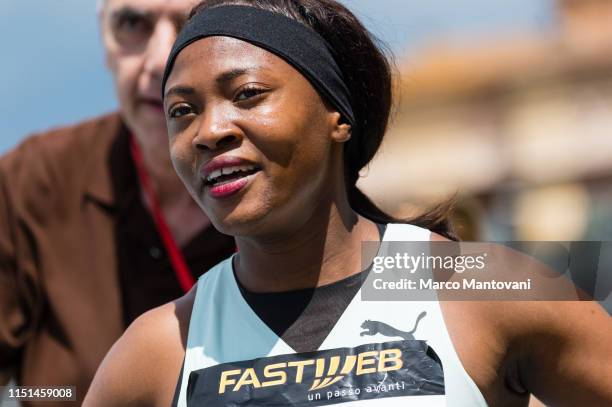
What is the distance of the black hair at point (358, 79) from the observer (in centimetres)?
257

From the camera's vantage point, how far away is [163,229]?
155 inches

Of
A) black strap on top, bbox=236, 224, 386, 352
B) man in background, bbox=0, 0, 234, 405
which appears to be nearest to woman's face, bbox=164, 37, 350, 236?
black strap on top, bbox=236, 224, 386, 352

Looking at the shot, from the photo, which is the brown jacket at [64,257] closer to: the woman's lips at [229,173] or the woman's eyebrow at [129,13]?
the woman's eyebrow at [129,13]

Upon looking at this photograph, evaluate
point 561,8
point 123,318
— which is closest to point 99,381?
point 123,318

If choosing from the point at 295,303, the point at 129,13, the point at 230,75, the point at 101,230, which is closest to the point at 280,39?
the point at 230,75

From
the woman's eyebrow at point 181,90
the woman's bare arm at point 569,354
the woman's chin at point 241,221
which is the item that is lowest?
the woman's bare arm at point 569,354

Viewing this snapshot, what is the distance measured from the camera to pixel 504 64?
17.5 metres

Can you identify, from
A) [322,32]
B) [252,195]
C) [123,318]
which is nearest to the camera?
[252,195]

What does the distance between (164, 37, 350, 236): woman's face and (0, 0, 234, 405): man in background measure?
130cm

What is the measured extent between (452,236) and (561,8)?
17.9m

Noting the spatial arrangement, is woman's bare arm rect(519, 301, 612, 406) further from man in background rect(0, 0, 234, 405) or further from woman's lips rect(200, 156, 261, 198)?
man in background rect(0, 0, 234, 405)

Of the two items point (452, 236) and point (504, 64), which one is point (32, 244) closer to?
point (452, 236)

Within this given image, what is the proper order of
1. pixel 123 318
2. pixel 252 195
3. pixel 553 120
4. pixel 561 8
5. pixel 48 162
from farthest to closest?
pixel 561 8 < pixel 553 120 < pixel 48 162 < pixel 123 318 < pixel 252 195

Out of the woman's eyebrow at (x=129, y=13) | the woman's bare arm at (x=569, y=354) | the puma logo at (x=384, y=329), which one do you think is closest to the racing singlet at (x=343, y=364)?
the puma logo at (x=384, y=329)
